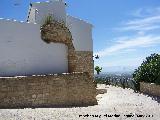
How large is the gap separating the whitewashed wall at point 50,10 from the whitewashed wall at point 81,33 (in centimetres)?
349

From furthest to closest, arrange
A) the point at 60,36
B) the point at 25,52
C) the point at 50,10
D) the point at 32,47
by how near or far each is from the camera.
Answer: the point at 50,10 → the point at 60,36 → the point at 32,47 → the point at 25,52

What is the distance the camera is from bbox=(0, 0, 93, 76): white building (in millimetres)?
15836

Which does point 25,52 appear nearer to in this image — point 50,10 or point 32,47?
point 32,47

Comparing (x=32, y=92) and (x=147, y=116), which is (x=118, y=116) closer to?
(x=147, y=116)

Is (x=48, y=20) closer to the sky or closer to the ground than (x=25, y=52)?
closer to the sky

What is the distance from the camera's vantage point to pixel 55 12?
18188mm

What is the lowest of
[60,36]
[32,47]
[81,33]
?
[32,47]

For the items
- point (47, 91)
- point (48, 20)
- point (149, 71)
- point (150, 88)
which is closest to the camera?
point (47, 91)

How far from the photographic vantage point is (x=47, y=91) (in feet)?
48.5

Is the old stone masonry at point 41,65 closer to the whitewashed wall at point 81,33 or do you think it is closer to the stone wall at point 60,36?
the stone wall at point 60,36

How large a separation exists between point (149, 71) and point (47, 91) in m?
11.0

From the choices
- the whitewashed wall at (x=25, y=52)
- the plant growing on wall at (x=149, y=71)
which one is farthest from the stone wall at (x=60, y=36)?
the plant growing on wall at (x=149, y=71)

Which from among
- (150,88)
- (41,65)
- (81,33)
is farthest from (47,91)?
(150,88)

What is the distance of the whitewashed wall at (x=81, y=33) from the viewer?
73.7 ft
